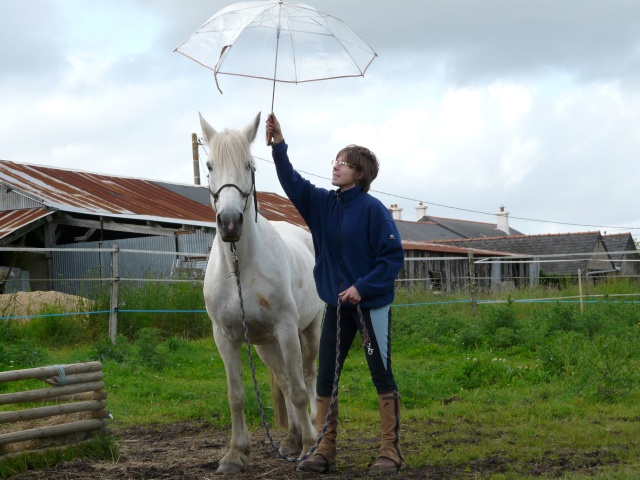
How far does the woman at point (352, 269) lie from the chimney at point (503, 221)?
46.3 meters

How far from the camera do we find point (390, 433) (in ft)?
15.4

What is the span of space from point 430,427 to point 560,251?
33718mm

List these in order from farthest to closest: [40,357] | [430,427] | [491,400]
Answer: [40,357], [491,400], [430,427]

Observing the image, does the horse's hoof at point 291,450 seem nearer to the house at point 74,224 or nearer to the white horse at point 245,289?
the white horse at point 245,289

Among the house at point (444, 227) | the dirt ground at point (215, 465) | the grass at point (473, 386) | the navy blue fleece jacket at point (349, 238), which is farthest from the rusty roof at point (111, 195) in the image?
the house at point (444, 227)

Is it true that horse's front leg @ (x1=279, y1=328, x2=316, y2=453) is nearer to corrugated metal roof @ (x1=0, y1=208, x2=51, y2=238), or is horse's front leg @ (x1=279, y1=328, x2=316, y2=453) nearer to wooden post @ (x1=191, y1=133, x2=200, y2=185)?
corrugated metal roof @ (x1=0, y1=208, x2=51, y2=238)

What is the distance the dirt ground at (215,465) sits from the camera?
15.2ft

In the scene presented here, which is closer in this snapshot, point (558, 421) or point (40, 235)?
point (558, 421)

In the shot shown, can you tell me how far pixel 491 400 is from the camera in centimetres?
712

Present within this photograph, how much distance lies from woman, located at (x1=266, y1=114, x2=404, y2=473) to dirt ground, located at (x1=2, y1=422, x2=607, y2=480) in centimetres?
20

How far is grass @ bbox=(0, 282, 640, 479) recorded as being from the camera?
5.18m

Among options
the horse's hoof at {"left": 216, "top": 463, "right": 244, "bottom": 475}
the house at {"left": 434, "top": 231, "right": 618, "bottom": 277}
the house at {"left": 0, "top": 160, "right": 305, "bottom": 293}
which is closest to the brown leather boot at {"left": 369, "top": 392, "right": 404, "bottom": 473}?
the horse's hoof at {"left": 216, "top": 463, "right": 244, "bottom": 475}

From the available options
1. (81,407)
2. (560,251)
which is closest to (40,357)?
(81,407)

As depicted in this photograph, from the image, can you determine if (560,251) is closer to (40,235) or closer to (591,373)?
(40,235)
